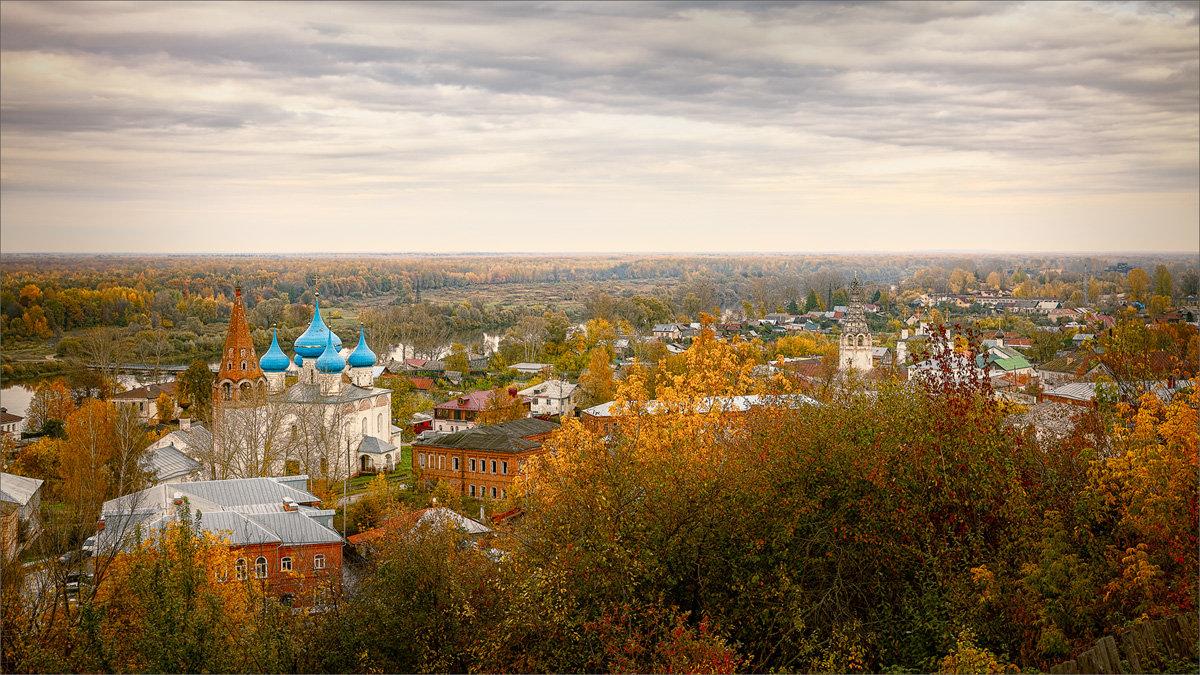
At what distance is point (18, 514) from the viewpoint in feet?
32.8

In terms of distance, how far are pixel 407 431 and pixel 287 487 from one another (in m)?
13.3

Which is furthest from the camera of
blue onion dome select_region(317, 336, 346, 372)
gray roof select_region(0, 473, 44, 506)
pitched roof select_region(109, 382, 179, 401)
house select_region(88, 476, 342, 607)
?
pitched roof select_region(109, 382, 179, 401)

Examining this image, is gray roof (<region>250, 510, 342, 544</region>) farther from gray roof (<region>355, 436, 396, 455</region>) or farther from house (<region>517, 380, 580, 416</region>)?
house (<region>517, 380, 580, 416</region>)

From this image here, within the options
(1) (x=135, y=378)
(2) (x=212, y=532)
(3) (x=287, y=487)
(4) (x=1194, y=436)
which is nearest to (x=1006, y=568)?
(4) (x=1194, y=436)

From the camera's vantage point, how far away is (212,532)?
11.0 metres

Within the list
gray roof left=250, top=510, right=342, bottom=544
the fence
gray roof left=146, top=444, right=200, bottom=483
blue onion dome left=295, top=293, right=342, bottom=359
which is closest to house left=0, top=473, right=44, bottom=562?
gray roof left=250, top=510, right=342, bottom=544

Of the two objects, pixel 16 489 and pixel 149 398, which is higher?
pixel 16 489

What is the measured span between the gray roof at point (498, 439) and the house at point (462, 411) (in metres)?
5.97

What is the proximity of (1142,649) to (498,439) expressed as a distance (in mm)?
15631

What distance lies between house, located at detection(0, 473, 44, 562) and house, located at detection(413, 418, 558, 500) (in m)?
8.46

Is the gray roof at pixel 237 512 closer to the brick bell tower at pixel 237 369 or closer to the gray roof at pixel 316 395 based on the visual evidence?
the brick bell tower at pixel 237 369

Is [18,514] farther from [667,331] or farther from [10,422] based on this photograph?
[667,331]

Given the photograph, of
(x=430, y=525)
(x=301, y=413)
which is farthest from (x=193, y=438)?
(x=430, y=525)

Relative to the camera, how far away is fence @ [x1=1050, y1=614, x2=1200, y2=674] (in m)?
5.26
